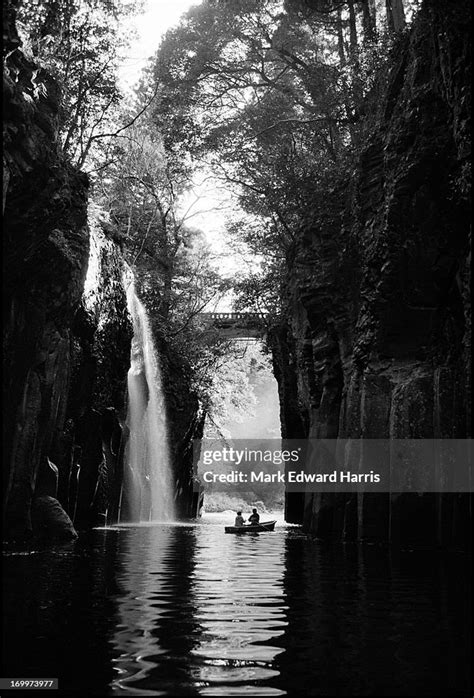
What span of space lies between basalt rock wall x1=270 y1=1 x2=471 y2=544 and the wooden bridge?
9609mm

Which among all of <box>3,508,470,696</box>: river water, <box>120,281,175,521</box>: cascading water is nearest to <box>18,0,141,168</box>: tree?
<box>120,281,175,521</box>: cascading water

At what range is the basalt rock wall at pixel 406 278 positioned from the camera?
1307cm

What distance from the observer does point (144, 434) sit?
30891 millimetres

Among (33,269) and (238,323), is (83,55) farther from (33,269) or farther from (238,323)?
(238,323)

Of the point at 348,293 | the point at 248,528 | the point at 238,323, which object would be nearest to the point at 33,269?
the point at 348,293

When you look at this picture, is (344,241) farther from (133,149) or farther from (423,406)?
(133,149)

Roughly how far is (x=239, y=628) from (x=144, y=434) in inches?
1011

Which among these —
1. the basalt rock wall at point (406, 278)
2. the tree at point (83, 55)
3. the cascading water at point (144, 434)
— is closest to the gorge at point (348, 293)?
the basalt rock wall at point (406, 278)

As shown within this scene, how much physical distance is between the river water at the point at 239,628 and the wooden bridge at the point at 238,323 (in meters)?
20.3

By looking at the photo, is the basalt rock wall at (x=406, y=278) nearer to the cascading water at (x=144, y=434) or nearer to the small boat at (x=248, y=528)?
the small boat at (x=248, y=528)

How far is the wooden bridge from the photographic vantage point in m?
30.8

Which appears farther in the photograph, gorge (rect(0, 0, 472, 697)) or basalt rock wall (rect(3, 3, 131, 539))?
basalt rock wall (rect(3, 3, 131, 539))

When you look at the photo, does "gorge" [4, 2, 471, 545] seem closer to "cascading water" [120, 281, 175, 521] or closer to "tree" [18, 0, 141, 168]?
"tree" [18, 0, 141, 168]

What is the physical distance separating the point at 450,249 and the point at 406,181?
6.10 ft
